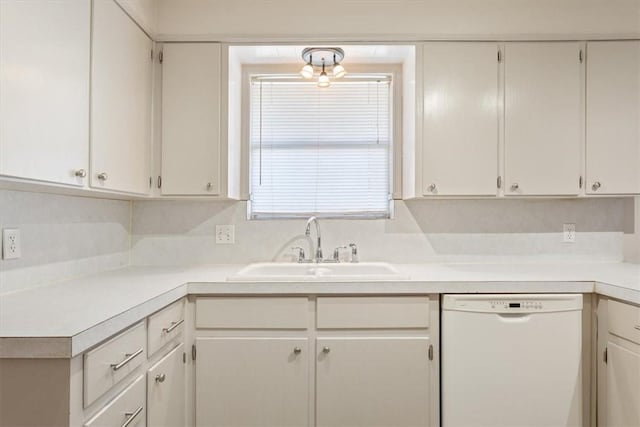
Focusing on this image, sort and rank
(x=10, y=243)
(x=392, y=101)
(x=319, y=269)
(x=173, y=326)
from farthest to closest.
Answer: (x=392, y=101)
(x=319, y=269)
(x=173, y=326)
(x=10, y=243)

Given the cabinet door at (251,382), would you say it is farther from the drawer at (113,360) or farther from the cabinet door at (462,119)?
the cabinet door at (462,119)

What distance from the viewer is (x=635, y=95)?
1.86 meters

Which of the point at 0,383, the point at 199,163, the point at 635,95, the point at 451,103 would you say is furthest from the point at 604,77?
the point at 0,383

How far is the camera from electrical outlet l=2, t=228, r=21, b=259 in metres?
1.30

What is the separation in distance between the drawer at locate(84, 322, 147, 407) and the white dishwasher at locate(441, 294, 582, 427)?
1.23m

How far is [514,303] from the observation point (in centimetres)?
155

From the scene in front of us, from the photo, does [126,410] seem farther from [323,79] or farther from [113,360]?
[323,79]

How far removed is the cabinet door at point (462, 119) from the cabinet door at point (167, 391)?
148 centimetres

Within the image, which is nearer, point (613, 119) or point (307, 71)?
point (613, 119)

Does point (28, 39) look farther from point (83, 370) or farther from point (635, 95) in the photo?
point (635, 95)

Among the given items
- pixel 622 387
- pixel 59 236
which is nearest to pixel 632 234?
pixel 622 387

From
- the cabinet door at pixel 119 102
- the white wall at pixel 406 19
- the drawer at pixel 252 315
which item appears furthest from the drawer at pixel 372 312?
the white wall at pixel 406 19

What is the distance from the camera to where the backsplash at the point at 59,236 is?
4.42 ft

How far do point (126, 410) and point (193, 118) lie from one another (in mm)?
1360
